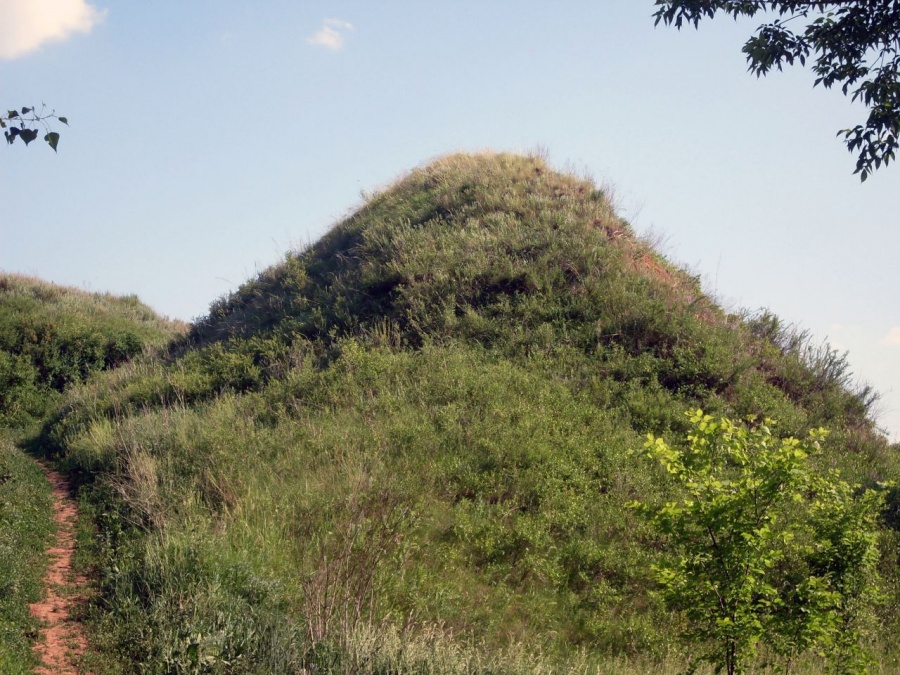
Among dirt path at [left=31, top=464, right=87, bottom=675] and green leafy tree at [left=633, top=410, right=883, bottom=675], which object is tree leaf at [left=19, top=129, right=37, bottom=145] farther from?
green leafy tree at [left=633, top=410, right=883, bottom=675]

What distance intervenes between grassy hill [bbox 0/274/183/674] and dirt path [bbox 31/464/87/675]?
0.44ft

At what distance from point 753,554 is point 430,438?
674 centimetres

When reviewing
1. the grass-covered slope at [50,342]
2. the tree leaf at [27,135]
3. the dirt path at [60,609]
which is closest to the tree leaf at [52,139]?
the tree leaf at [27,135]

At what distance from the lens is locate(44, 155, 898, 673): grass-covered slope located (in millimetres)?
7406

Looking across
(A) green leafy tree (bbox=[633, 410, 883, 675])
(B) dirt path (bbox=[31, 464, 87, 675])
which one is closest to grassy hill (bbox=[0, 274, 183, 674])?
(B) dirt path (bbox=[31, 464, 87, 675])

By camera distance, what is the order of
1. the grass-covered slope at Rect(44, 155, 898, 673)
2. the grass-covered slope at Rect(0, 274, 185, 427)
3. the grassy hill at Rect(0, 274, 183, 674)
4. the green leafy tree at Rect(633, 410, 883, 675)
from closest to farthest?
1. the green leafy tree at Rect(633, 410, 883, 675)
2. the grass-covered slope at Rect(44, 155, 898, 673)
3. the grassy hill at Rect(0, 274, 183, 674)
4. the grass-covered slope at Rect(0, 274, 185, 427)

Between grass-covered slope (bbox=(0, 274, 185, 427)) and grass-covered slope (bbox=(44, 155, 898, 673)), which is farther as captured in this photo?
grass-covered slope (bbox=(0, 274, 185, 427))

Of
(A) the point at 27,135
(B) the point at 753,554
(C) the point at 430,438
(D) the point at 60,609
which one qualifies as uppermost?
(A) the point at 27,135

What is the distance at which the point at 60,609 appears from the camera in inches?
309

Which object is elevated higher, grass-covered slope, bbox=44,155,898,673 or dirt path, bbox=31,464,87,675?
grass-covered slope, bbox=44,155,898,673

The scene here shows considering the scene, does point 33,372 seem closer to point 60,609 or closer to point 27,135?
Result: point 60,609

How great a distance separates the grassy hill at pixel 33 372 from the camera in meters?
7.73

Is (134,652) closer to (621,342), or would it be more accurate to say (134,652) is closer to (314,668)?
(314,668)

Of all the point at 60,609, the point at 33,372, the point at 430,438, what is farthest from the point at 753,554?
the point at 33,372
